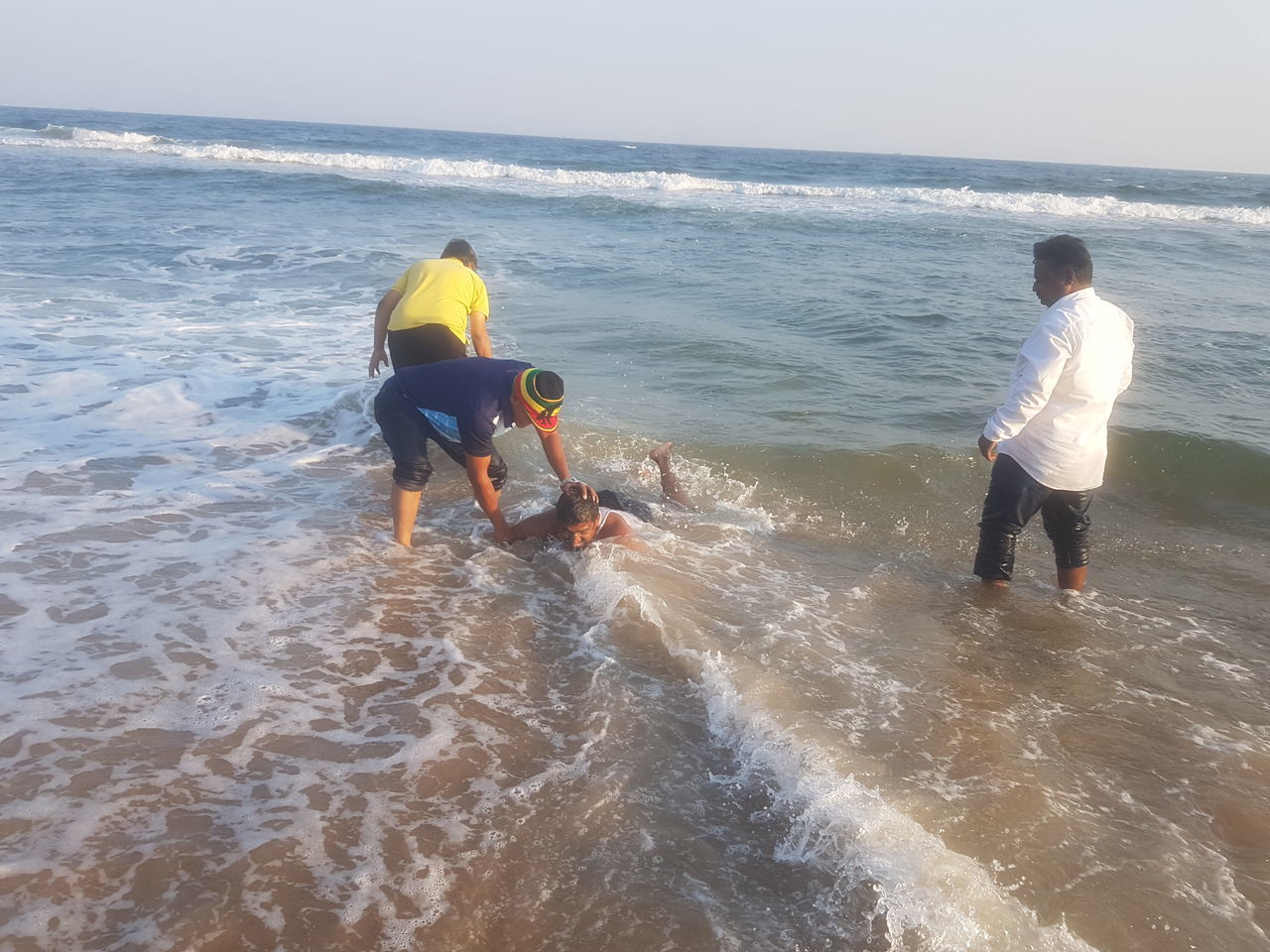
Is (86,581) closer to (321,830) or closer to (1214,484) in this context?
(321,830)

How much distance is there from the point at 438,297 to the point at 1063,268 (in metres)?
3.84

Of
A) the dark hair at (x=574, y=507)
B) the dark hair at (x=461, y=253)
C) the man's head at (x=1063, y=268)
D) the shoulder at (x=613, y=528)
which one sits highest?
the man's head at (x=1063, y=268)

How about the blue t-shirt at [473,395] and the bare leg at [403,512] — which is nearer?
the blue t-shirt at [473,395]

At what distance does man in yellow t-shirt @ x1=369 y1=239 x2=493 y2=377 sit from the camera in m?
5.79

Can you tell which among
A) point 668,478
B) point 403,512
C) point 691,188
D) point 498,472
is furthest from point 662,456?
point 691,188

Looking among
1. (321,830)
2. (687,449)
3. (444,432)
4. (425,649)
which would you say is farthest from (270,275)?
(321,830)

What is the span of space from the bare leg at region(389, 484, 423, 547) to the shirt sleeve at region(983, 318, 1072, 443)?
3.28 meters

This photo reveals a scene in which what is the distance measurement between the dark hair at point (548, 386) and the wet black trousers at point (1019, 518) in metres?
2.42

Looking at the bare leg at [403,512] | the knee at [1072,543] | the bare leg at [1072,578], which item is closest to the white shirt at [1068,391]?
the knee at [1072,543]

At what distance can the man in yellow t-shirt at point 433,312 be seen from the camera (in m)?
5.79

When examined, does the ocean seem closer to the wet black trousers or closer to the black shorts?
the wet black trousers

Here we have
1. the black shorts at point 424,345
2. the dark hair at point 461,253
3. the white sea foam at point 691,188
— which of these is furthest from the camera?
the white sea foam at point 691,188

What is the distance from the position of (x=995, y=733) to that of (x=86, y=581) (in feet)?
14.8

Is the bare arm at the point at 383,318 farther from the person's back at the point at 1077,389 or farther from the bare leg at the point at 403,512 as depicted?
the person's back at the point at 1077,389
